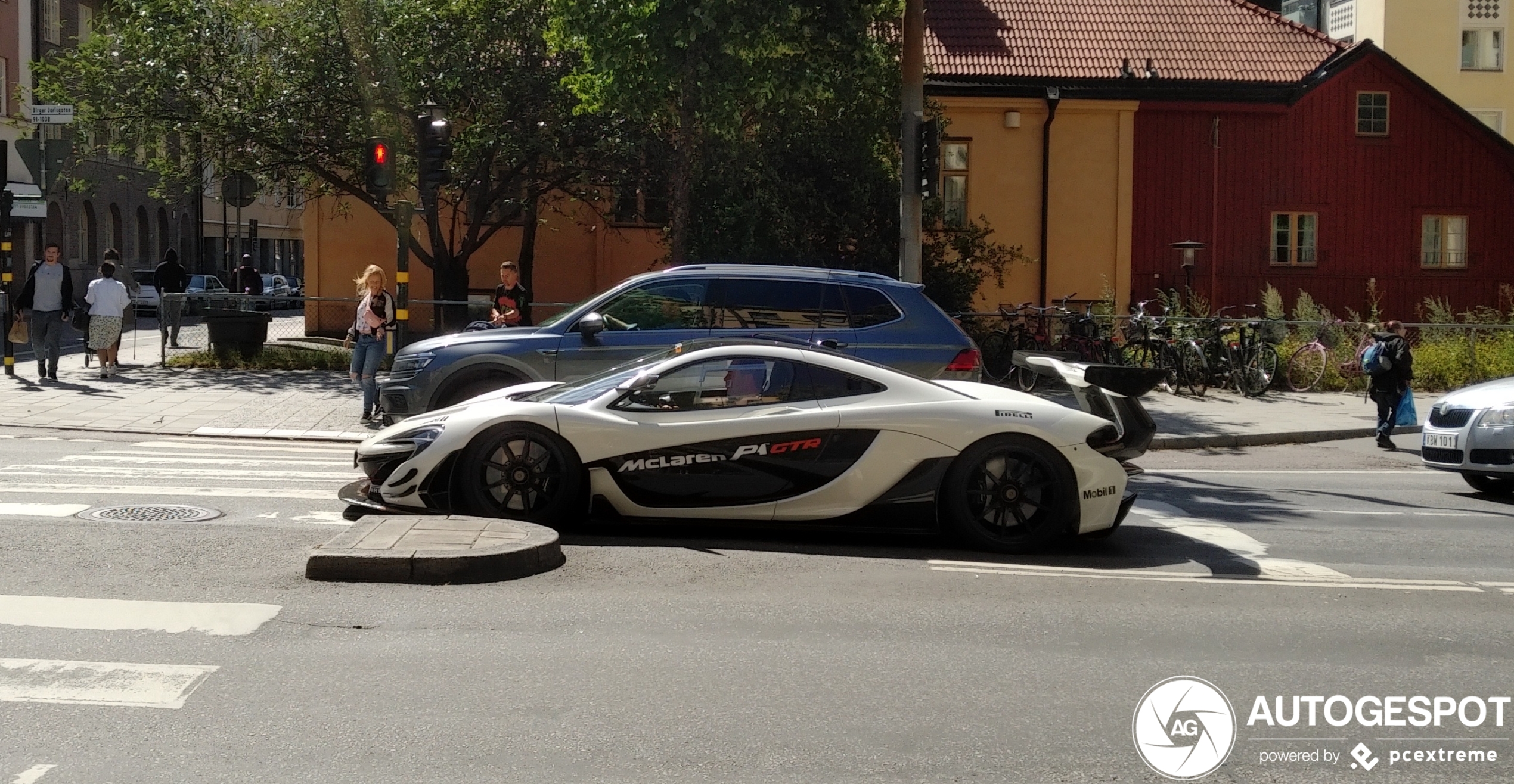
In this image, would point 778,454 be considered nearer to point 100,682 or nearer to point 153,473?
→ point 100,682

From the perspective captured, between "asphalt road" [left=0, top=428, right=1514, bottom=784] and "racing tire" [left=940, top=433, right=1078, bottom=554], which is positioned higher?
"racing tire" [left=940, top=433, right=1078, bottom=554]

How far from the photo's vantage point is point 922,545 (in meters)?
9.12

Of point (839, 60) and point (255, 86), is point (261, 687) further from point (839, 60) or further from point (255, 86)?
point (255, 86)

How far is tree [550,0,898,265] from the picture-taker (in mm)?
18734

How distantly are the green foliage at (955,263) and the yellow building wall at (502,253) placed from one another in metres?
7.48

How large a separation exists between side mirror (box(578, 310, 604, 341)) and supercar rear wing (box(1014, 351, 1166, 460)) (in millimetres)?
4168

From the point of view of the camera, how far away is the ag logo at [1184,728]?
5188 mm

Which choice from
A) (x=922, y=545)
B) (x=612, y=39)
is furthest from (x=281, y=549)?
(x=612, y=39)

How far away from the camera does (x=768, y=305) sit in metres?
12.5

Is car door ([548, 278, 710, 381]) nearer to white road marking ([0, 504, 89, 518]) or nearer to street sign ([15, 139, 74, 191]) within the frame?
white road marking ([0, 504, 89, 518])

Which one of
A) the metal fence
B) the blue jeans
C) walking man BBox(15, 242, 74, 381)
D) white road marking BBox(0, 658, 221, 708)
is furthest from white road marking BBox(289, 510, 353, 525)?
walking man BBox(15, 242, 74, 381)

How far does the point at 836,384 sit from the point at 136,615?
415cm

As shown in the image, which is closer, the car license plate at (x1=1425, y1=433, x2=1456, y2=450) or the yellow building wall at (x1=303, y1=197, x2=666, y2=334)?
the car license plate at (x1=1425, y1=433, x2=1456, y2=450)

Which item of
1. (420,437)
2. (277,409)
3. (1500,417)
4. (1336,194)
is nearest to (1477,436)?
(1500,417)
